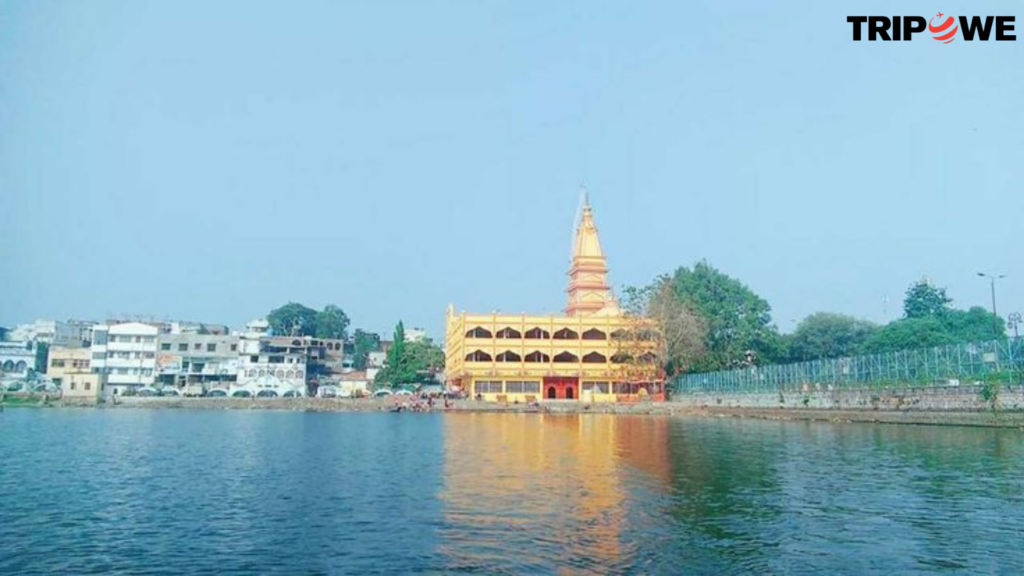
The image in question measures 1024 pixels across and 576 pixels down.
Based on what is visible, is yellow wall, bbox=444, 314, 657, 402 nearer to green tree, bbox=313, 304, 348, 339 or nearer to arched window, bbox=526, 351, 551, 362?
arched window, bbox=526, 351, 551, 362

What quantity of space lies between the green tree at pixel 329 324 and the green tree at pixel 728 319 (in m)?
61.2

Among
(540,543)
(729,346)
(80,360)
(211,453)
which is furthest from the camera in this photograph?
(80,360)

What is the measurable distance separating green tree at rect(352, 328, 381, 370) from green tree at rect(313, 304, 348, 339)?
8.34 feet

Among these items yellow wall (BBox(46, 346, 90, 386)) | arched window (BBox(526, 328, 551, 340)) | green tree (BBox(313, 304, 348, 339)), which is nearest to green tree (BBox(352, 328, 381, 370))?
green tree (BBox(313, 304, 348, 339))

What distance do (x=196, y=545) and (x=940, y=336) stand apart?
71384 mm

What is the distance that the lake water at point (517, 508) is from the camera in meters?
11.7

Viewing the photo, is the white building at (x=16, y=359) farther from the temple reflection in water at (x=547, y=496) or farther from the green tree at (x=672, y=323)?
the temple reflection in water at (x=547, y=496)

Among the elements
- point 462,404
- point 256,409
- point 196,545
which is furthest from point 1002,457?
point 256,409

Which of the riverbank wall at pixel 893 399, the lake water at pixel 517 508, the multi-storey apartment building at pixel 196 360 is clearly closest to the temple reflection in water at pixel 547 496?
the lake water at pixel 517 508

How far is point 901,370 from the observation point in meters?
44.4

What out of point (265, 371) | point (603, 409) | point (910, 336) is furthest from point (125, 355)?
point (910, 336)

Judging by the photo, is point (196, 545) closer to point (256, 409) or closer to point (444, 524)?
point (444, 524)

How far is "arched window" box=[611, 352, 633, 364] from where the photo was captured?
7281cm

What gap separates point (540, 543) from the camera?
41.3 ft
